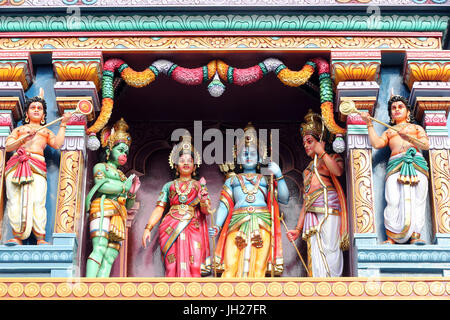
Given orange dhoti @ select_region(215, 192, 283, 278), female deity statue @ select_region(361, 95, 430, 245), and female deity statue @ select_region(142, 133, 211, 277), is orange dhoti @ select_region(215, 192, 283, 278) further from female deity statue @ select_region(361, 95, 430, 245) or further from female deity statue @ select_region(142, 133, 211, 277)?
female deity statue @ select_region(361, 95, 430, 245)

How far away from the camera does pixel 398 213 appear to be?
12.2 metres

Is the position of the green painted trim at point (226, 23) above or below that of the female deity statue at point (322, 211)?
above

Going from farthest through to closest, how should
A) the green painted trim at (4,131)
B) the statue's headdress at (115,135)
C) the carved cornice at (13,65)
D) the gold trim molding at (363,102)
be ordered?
the statue's headdress at (115,135)
the carved cornice at (13,65)
the gold trim molding at (363,102)
the green painted trim at (4,131)

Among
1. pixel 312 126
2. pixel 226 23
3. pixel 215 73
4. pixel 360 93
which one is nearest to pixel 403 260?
pixel 360 93

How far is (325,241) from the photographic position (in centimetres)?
1275

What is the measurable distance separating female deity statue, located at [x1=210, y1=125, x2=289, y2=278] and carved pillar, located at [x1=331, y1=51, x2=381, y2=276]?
97cm

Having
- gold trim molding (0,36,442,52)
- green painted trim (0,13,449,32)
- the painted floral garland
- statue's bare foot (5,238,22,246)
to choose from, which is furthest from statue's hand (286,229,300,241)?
statue's bare foot (5,238,22,246)

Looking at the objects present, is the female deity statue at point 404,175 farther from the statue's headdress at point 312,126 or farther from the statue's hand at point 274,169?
the statue's hand at point 274,169

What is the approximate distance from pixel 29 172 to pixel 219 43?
2608 mm

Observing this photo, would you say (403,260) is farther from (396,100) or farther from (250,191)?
(250,191)

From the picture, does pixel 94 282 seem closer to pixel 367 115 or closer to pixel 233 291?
pixel 233 291

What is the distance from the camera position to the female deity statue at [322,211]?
12633 millimetres

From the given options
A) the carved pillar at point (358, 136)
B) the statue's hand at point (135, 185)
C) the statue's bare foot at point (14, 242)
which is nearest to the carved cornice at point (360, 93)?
the carved pillar at point (358, 136)

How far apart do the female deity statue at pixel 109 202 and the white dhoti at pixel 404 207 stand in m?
2.95
